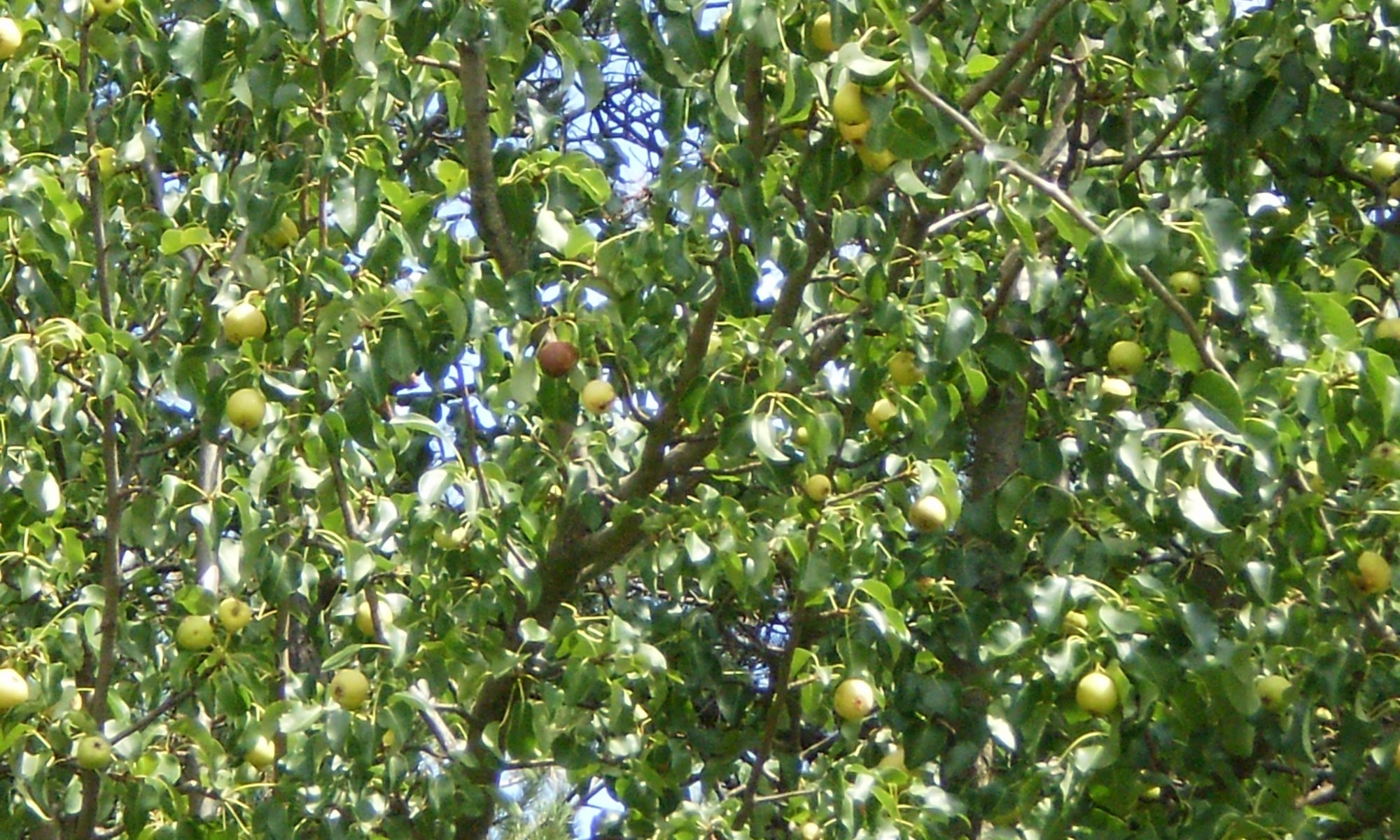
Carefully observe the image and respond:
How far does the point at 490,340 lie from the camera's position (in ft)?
9.57

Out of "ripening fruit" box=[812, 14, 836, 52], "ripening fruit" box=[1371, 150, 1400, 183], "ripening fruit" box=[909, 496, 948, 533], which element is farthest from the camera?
"ripening fruit" box=[1371, 150, 1400, 183]

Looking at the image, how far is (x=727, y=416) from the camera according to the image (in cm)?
276

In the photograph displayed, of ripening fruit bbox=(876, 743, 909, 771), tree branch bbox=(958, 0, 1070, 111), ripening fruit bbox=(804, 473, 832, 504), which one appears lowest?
ripening fruit bbox=(876, 743, 909, 771)

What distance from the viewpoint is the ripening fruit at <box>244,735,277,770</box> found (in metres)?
3.15

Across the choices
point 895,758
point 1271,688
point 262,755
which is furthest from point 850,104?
point 262,755

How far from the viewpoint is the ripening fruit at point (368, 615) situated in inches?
122

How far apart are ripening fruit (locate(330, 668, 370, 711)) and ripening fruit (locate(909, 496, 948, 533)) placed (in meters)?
0.94

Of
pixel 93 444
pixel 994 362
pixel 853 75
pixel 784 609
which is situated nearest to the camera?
pixel 853 75

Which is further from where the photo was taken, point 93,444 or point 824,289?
point 93,444

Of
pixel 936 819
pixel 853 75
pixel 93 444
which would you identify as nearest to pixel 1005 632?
pixel 936 819

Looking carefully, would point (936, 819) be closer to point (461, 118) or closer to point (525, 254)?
point (525, 254)

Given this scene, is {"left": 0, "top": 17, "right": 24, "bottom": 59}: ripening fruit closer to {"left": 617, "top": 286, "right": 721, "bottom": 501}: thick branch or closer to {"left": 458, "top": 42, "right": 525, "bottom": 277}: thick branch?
{"left": 458, "top": 42, "right": 525, "bottom": 277}: thick branch

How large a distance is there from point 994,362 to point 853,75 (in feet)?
3.45

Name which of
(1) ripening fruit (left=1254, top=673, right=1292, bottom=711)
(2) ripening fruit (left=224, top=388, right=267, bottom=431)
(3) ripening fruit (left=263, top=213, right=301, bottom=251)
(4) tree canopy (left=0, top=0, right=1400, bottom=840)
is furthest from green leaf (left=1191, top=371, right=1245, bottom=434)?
(3) ripening fruit (left=263, top=213, right=301, bottom=251)
